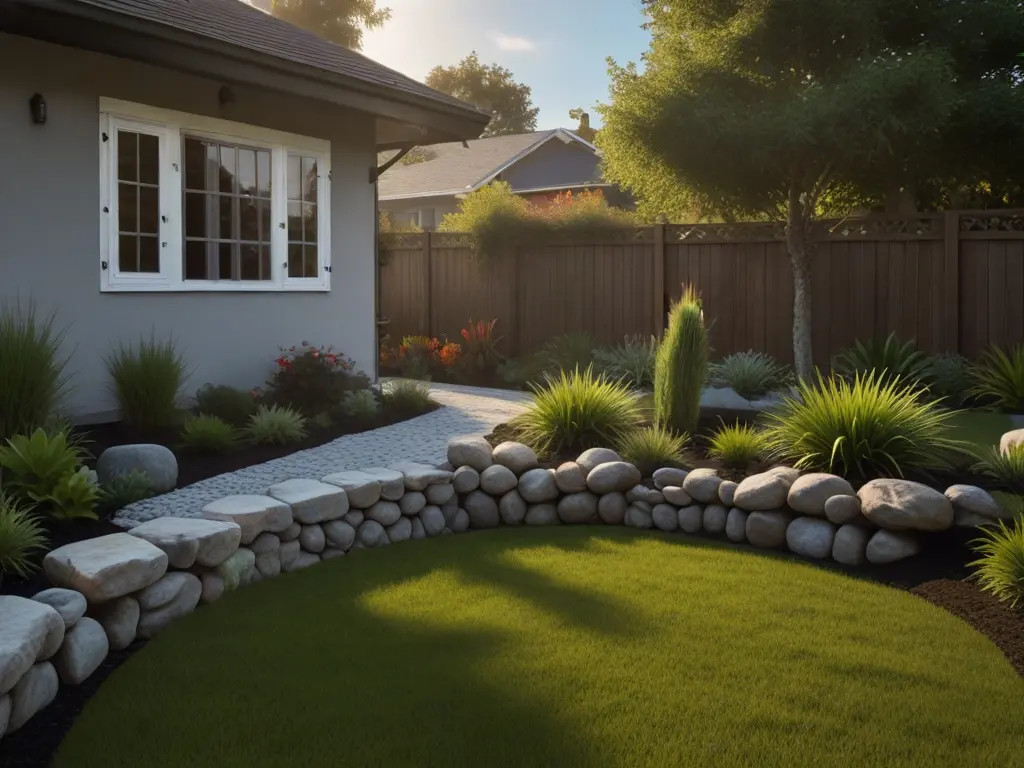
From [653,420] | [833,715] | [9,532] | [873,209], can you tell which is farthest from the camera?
[873,209]

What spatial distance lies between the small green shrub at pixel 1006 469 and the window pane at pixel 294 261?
5.99 meters

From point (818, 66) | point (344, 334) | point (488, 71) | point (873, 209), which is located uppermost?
point (488, 71)

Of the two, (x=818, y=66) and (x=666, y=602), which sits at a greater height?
(x=818, y=66)

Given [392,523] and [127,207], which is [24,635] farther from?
[127,207]

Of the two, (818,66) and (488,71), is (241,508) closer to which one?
(818,66)

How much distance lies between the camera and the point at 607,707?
140 inches

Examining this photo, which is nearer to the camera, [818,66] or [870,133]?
[870,133]

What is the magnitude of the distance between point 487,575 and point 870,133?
716cm

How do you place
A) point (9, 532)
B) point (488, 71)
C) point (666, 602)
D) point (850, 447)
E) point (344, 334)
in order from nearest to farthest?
point (9, 532), point (666, 602), point (850, 447), point (344, 334), point (488, 71)

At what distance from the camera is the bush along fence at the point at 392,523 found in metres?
3.88

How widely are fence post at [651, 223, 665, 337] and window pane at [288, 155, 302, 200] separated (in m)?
5.09

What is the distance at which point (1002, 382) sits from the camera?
30.4 feet

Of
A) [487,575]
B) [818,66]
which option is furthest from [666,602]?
[818,66]

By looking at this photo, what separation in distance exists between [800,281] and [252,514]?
305 inches
